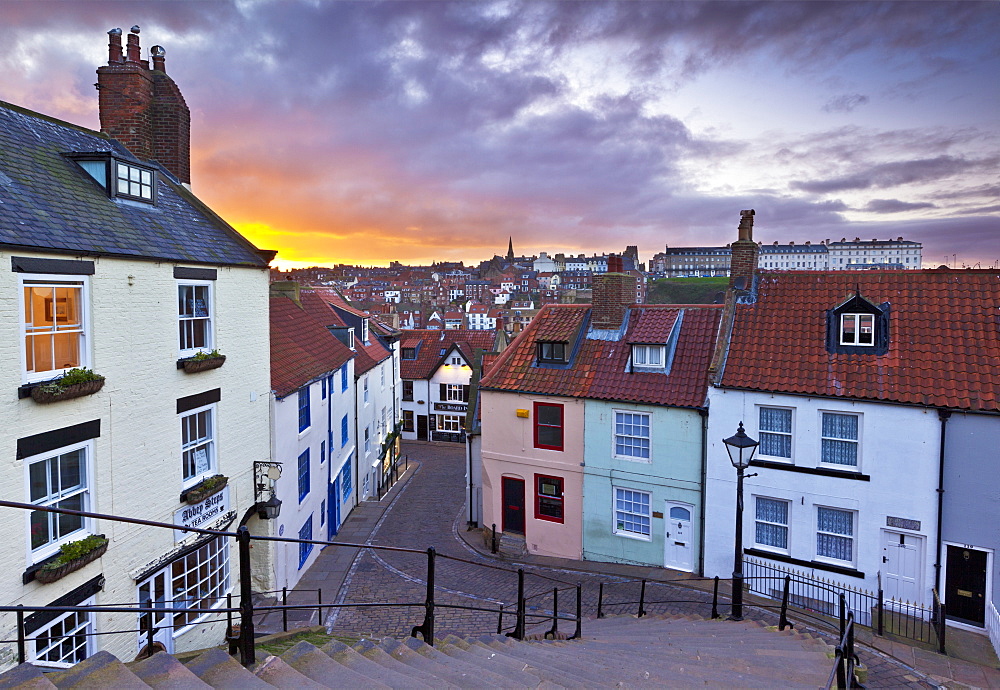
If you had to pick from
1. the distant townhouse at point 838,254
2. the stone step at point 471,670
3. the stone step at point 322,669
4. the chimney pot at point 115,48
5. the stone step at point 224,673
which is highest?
the distant townhouse at point 838,254

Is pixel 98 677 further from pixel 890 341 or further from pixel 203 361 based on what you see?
pixel 890 341

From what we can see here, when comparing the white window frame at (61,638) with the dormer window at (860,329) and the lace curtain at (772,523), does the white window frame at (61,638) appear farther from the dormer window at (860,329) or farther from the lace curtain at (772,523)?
the dormer window at (860,329)

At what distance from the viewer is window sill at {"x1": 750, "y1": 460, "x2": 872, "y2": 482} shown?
16.6m

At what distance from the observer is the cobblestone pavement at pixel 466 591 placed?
15.5 meters

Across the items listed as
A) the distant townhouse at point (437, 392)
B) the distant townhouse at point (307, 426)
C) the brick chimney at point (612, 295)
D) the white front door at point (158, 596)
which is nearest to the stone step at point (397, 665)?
the white front door at point (158, 596)

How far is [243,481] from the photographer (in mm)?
15430

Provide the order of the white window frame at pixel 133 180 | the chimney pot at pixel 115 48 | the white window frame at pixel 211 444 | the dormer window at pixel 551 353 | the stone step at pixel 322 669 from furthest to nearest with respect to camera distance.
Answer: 1. the dormer window at pixel 551 353
2. the chimney pot at pixel 115 48
3. the white window frame at pixel 211 444
4. the white window frame at pixel 133 180
5. the stone step at pixel 322 669

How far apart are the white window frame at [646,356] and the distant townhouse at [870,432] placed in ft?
6.93

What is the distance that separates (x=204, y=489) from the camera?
522 inches

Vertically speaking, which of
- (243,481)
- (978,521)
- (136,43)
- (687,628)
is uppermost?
(136,43)

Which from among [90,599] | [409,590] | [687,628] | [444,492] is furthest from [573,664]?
[444,492]

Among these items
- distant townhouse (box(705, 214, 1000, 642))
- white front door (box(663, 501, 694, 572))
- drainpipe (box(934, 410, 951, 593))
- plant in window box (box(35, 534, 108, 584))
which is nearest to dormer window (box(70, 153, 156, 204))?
plant in window box (box(35, 534, 108, 584))

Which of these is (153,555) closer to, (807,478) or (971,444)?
(807,478)

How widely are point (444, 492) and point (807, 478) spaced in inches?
753
